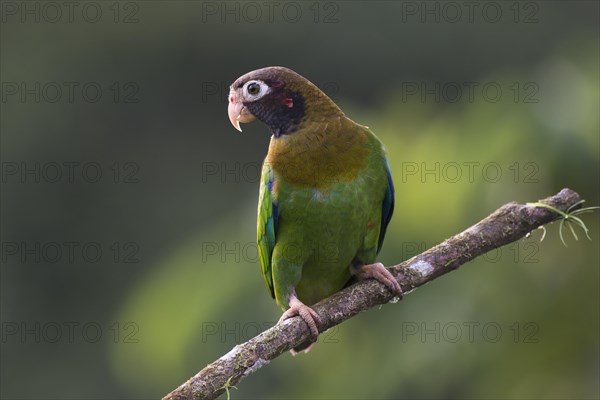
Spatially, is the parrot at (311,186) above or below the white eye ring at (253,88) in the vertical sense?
below

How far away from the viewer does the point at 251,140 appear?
13.6 meters

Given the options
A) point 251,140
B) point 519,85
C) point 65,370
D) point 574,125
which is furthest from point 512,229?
point 65,370

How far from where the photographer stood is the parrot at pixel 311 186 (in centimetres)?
482

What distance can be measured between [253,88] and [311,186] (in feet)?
2.06

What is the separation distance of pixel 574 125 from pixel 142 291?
16.5 ft

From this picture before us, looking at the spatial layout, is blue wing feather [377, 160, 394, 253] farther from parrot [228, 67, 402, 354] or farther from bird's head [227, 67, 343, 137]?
bird's head [227, 67, 343, 137]

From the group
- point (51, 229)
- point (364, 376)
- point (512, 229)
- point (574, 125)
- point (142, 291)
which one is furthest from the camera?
point (51, 229)

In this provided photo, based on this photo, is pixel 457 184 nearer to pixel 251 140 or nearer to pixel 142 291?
pixel 142 291

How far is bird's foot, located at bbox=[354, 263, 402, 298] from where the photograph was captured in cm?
458
